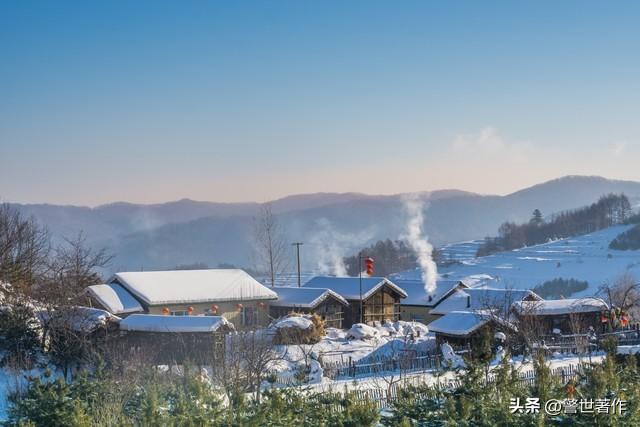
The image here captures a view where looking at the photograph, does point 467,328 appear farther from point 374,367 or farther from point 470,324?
point 374,367

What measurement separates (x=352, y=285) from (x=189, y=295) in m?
9.67

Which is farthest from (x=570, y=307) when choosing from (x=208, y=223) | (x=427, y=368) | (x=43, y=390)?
(x=208, y=223)

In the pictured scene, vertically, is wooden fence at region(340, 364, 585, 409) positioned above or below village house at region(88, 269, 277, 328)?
below

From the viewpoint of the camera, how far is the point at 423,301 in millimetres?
41312

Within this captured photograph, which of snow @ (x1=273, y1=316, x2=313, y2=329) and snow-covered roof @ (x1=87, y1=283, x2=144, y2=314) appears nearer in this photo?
snow @ (x1=273, y1=316, x2=313, y2=329)

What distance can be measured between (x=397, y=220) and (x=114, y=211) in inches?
2739

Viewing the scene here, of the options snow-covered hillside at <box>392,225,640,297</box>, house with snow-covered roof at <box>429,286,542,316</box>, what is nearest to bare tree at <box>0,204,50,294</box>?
house with snow-covered roof at <box>429,286,542,316</box>

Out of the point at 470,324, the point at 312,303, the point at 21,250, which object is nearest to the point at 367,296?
the point at 312,303

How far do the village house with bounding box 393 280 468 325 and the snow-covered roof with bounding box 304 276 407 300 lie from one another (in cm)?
150

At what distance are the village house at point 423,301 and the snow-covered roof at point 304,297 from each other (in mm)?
6164

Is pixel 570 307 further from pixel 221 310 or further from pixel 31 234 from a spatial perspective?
pixel 31 234

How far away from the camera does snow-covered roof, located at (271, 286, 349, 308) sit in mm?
35344

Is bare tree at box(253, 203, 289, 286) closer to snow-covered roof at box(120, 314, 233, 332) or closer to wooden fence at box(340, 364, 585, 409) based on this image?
snow-covered roof at box(120, 314, 233, 332)

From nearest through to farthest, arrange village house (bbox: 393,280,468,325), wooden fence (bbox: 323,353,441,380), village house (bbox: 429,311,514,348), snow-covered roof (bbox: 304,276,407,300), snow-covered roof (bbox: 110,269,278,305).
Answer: wooden fence (bbox: 323,353,441,380) → village house (bbox: 429,311,514,348) → snow-covered roof (bbox: 110,269,278,305) → snow-covered roof (bbox: 304,276,407,300) → village house (bbox: 393,280,468,325)
